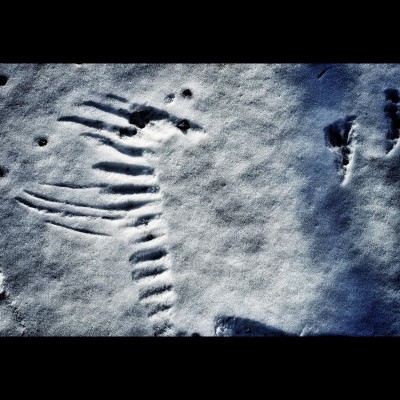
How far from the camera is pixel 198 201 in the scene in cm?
126

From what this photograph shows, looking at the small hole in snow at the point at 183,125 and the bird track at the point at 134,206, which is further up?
the small hole in snow at the point at 183,125

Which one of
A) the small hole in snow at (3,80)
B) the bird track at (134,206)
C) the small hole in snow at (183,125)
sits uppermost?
the small hole in snow at (3,80)

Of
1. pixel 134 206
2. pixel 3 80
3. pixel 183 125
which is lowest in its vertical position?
pixel 134 206

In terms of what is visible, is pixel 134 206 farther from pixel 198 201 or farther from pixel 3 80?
pixel 3 80

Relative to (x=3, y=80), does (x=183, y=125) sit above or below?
below

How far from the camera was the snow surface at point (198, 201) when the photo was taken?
124 cm

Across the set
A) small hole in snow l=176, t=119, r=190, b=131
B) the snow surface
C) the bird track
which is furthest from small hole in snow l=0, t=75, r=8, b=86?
small hole in snow l=176, t=119, r=190, b=131

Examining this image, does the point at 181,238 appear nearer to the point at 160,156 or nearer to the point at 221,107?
the point at 160,156

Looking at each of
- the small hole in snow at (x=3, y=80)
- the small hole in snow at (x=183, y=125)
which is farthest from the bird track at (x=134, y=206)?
the small hole in snow at (x=3, y=80)

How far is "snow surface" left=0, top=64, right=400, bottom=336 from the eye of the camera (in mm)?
1238

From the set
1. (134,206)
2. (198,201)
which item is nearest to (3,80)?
(134,206)

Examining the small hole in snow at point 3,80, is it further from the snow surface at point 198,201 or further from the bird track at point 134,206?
the bird track at point 134,206

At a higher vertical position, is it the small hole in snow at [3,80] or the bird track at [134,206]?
the small hole in snow at [3,80]
